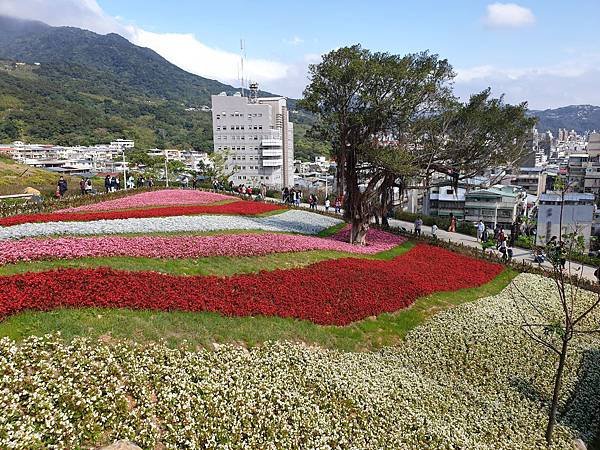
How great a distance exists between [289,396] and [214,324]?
11.1 feet

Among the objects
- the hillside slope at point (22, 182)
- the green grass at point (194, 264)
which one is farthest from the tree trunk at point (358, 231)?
the hillside slope at point (22, 182)

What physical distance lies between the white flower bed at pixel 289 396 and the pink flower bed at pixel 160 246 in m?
6.75

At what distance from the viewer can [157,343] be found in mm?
10258

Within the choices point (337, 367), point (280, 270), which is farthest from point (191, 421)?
point (280, 270)

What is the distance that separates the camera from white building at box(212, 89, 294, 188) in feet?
348

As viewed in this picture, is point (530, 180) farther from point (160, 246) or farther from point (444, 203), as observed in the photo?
point (160, 246)

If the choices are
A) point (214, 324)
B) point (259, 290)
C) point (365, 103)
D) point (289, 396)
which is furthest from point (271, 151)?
point (289, 396)

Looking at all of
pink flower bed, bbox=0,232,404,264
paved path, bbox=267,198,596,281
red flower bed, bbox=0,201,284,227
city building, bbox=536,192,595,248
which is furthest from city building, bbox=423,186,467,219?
pink flower bed, bbox=0,232,404,264

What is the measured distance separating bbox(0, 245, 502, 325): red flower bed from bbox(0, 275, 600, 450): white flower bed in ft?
6.34

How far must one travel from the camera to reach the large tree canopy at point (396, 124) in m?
24.4

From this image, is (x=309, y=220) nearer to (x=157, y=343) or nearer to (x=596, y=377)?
(x=596, y=377)

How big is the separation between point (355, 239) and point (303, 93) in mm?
9678

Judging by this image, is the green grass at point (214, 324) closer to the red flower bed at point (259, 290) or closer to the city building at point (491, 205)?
the red flower bed at point (259, 290)

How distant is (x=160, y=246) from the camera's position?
1800 cm
